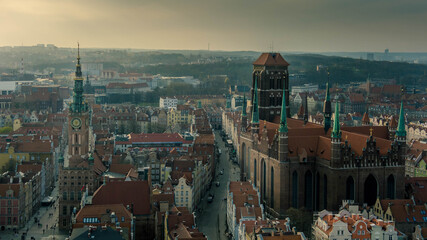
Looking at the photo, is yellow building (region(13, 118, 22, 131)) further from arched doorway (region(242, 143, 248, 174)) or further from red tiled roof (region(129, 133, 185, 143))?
arched doorway (region(242, 143, 248, 174))

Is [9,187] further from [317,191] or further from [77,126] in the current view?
[317,191]

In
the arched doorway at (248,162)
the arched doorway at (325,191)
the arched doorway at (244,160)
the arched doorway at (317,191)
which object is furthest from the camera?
the arched doorway at (244,160)

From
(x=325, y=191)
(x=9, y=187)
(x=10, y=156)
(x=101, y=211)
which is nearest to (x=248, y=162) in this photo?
(x=325, y=191)

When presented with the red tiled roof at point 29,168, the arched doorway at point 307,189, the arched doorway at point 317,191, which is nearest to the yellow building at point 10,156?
the red tiled roof at point 29,168

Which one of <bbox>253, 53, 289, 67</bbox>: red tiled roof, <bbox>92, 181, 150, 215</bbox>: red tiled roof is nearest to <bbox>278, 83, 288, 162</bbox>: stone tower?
<bbox>92, 181, 150, 215</bbox>: red tiled roof

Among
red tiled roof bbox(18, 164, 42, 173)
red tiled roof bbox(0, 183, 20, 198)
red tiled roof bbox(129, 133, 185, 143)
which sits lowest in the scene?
red tiled roof bbox(0, 183, 20, 198)

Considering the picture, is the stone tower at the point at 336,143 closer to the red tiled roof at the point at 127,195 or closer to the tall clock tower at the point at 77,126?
the red tiled roof at the point at 127,195
